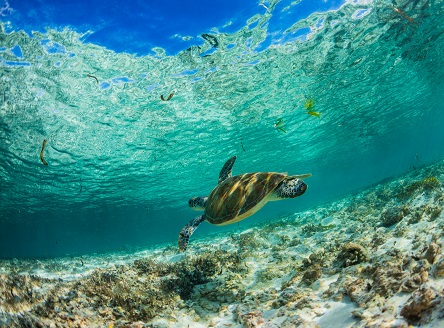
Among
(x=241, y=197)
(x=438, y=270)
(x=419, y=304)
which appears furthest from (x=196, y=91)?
(x=419, y=304)

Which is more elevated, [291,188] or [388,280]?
[291,188]

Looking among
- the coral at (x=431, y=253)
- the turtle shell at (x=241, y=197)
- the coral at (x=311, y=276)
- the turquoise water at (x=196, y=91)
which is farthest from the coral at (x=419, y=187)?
the turquoise water at (x=196, y=91)

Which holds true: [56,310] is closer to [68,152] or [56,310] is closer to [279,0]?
[279,0]

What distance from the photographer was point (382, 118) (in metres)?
33.8

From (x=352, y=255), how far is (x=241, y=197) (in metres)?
2.46

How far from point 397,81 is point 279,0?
18.7 m

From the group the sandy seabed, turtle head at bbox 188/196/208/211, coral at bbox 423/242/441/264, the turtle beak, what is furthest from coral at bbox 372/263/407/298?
turtle head at bbox 188/196/208/211

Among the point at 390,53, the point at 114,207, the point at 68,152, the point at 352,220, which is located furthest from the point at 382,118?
the point at 114,207

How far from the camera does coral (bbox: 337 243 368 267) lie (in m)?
4.41

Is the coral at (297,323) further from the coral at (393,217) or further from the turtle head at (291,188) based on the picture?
the coral at (393,217)

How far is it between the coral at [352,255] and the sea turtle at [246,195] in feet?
4.36

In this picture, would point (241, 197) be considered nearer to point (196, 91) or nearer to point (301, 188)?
point (301, 188)

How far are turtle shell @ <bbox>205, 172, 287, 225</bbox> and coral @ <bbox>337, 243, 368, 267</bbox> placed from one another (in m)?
1.84

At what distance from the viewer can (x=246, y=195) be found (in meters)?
5.71
